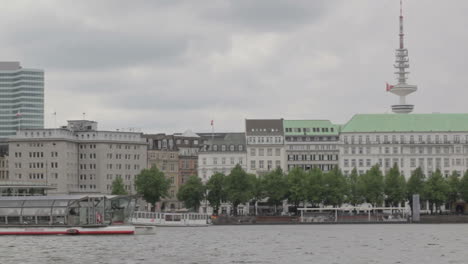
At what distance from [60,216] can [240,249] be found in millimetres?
31367

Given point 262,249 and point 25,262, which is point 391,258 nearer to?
point 262,249

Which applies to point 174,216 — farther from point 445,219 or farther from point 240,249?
point 240,249

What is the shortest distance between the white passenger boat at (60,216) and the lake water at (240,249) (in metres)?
1.15

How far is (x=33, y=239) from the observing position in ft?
416

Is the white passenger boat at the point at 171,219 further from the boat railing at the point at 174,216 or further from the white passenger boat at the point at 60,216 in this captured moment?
the white passenger boat at the point at 60,216

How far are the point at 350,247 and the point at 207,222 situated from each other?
83.2m

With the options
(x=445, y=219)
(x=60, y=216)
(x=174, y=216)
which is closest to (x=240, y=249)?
(x=60, y=216)

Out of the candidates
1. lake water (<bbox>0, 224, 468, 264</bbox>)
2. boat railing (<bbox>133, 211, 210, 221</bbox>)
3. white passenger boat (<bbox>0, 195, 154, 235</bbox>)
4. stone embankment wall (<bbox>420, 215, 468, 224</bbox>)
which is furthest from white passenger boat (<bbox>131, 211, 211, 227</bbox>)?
white passenger boat (<bbox>0, 195, 154, 235</bbox>)

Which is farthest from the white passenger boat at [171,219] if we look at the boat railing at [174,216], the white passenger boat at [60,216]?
the white passenger boat at [60,216]

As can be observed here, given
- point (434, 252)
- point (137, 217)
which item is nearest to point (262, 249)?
point (434, 252)

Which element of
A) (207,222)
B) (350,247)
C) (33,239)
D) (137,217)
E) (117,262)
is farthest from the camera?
(207,222)

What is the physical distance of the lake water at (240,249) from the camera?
92438 millimetres

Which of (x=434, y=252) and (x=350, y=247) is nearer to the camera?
(x=434, y=252)

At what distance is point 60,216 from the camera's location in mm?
131750
